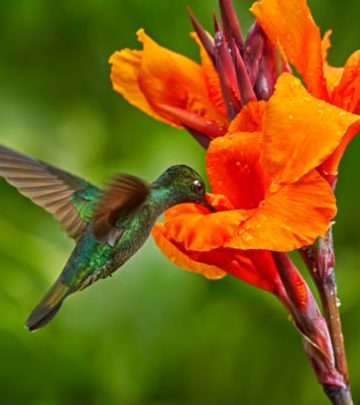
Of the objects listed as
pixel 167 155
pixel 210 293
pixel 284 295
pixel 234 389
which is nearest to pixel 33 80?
pixel 167 155

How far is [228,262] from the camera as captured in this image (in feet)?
3.49

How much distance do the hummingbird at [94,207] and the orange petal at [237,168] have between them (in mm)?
29

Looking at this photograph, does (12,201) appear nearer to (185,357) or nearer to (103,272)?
(185,357)

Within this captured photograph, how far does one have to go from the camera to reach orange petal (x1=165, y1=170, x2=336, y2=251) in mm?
949

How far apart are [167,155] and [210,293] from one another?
370mm

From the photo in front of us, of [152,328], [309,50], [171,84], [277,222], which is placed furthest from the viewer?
[152,328]

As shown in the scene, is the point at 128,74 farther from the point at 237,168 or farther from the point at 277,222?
the point at 277,222

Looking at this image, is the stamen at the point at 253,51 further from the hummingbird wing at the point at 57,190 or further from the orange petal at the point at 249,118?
the hummingbird wing at the point at 57,190

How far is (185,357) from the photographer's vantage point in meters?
1.84

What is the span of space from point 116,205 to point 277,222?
0.17 meters

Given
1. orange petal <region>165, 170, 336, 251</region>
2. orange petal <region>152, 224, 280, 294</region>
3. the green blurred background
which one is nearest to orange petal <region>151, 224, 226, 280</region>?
orange petal <region>152, 224, 280, 294</region>

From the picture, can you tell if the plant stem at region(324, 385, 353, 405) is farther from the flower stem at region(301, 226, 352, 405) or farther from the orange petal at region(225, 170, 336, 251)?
the orange petal at region(225, 170, 336, 251)

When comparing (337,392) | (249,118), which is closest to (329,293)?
(337,392)

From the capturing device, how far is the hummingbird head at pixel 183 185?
102cm
